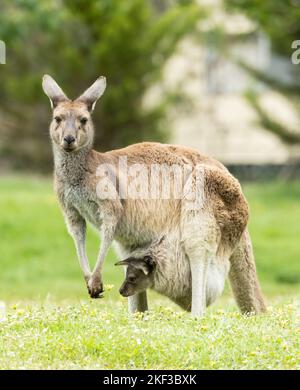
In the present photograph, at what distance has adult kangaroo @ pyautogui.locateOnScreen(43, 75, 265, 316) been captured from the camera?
6.06m

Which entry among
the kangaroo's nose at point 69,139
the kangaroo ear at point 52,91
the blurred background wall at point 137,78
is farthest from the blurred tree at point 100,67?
the kangaroo's nose at point 69,139

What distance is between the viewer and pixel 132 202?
623cm

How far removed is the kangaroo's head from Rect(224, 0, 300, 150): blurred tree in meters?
11.1

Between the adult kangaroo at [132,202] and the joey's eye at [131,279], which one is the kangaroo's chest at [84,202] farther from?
the joey's eye at [131,279]

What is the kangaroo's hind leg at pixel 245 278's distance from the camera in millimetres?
6621

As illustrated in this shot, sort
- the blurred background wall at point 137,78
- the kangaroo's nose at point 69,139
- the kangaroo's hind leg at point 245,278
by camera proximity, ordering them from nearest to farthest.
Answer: the kangaroo's nose at point 69,139 < the kangaroo's hind leg at point 245,278 < the blurred background wall at point 137,78

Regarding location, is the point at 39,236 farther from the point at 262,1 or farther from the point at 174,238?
the point at 174,238

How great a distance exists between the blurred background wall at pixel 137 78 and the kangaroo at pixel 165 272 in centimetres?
1243

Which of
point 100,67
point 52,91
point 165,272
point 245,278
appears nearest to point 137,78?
point 100,67

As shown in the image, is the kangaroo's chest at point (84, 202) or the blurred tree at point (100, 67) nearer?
the kangaroo's chest at point (84, 202)

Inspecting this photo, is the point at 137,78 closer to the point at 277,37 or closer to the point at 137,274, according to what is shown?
the point at 277,37

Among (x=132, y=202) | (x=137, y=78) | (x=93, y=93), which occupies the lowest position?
(x=132, y=202)

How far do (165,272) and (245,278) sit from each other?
65 centimetres

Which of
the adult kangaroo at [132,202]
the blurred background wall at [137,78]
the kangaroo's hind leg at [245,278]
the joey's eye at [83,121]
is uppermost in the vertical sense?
the blurred background wall at [137,78]
